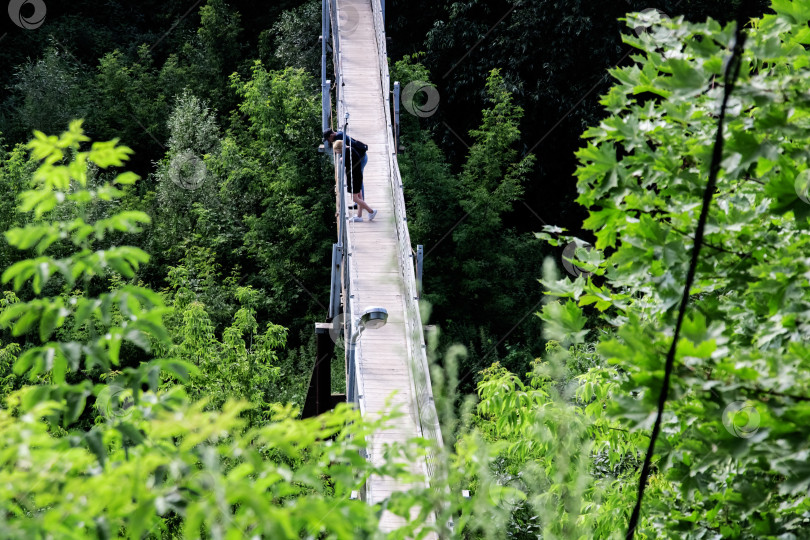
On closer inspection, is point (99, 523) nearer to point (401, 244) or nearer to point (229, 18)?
point (401, 244)

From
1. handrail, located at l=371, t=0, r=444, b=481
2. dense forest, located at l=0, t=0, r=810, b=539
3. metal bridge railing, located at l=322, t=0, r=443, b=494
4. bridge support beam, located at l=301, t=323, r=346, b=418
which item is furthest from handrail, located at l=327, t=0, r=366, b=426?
dense forest, located at l=0, t=0, r=810, b=539

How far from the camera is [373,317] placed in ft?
25.0

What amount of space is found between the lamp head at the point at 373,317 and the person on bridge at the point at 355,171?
2557 millimetres

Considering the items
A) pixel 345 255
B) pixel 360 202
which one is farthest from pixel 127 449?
pixel 360 202

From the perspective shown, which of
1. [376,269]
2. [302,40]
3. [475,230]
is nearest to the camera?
[376,269]

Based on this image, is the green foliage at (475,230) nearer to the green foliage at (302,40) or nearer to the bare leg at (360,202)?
the green foliage at (302,40)

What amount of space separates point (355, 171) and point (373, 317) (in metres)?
2.98

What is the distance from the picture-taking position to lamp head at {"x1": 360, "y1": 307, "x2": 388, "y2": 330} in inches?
295

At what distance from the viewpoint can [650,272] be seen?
2758 millimetres

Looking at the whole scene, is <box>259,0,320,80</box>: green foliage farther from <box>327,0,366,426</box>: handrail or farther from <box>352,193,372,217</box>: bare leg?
<box>352,193,372,217</box>: bare leg

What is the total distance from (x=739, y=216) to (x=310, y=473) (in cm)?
145

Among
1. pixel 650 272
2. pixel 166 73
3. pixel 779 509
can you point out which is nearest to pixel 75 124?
pixel 650 272

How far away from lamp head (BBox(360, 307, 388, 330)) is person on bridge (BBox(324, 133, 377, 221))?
2557mm

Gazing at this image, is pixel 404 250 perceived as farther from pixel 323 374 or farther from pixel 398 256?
pixel 323 374
